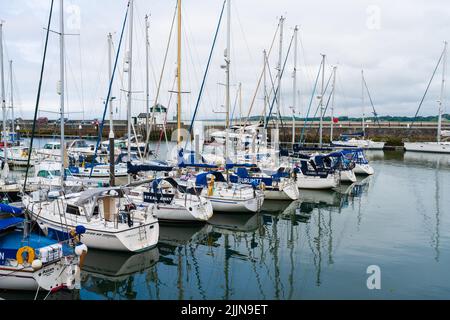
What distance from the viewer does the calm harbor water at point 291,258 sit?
41.8 feet

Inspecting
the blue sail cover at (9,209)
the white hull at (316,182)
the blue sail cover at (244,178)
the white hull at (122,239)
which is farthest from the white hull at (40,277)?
the white hull at (316,182)

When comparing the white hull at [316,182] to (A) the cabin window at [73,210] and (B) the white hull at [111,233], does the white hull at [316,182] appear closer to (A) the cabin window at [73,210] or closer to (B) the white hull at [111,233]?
(B) the white hull at [111,233]

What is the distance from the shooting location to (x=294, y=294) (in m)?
12.5

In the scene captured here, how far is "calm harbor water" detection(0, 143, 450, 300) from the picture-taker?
41.8 feet

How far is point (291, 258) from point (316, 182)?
16632 millimetres

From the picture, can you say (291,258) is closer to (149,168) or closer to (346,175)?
(149,168)

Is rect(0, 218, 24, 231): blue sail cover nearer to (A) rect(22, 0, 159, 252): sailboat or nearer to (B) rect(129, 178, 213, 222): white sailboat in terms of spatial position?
(A) rect(22, 0, 159, 252): sailboat

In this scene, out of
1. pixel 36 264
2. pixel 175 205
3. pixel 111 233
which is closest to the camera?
pixel 36 264

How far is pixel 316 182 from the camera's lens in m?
31.6

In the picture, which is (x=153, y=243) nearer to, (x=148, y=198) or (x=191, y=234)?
(x=191, y=234)

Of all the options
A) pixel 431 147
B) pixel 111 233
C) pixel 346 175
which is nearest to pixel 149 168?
pixel 111 233

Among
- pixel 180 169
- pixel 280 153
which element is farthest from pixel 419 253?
pixel 280 153
